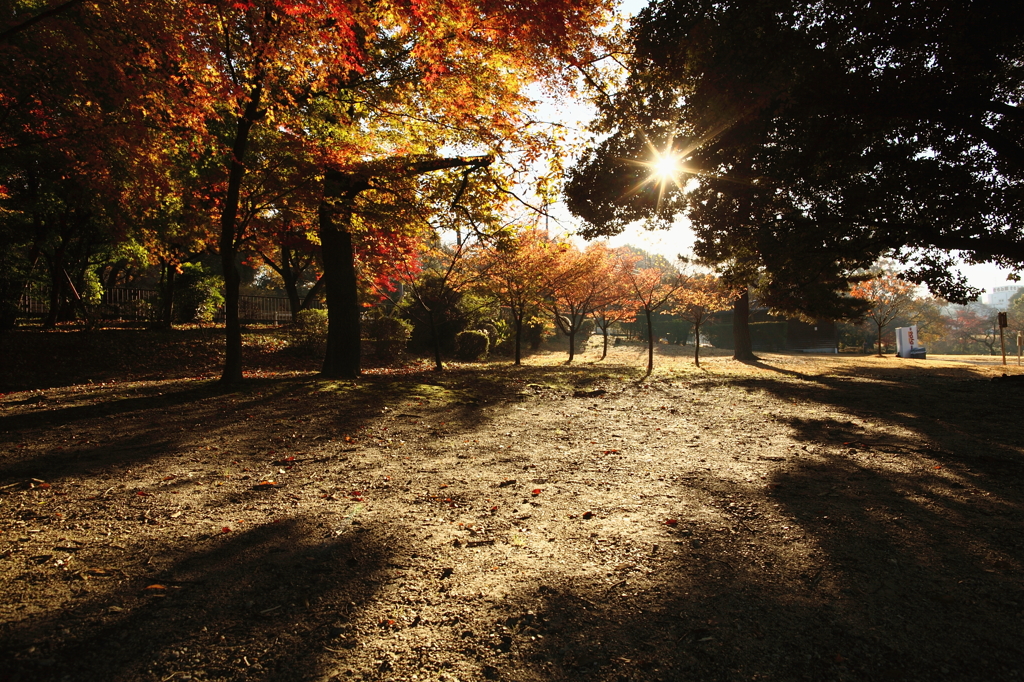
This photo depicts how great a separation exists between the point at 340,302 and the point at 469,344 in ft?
32.0

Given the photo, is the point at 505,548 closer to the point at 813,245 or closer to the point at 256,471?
the point at 256,471

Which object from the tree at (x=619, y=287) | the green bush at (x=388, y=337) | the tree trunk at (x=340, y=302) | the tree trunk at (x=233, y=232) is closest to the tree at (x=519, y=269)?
the green bush at (x=388, y=337)

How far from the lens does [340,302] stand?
32.9ft

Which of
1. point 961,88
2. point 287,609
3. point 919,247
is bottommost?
point 287,609

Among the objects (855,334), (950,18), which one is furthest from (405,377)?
(855,334)

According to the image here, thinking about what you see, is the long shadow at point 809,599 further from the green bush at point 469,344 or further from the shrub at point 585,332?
the shrub at point 585,332

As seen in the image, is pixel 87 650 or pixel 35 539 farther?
pixel 35 539

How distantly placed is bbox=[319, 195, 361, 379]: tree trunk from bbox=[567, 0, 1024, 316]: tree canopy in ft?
17.1

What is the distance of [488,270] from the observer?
15359mm

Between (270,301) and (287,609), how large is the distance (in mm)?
25442

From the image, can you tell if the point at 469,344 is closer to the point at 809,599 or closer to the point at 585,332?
the point at 585,332

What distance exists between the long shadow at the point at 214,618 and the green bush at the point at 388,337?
48.8 ft

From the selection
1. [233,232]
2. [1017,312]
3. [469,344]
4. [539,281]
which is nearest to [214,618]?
[233,232]

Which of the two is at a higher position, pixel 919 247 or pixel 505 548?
pixel 919 247
